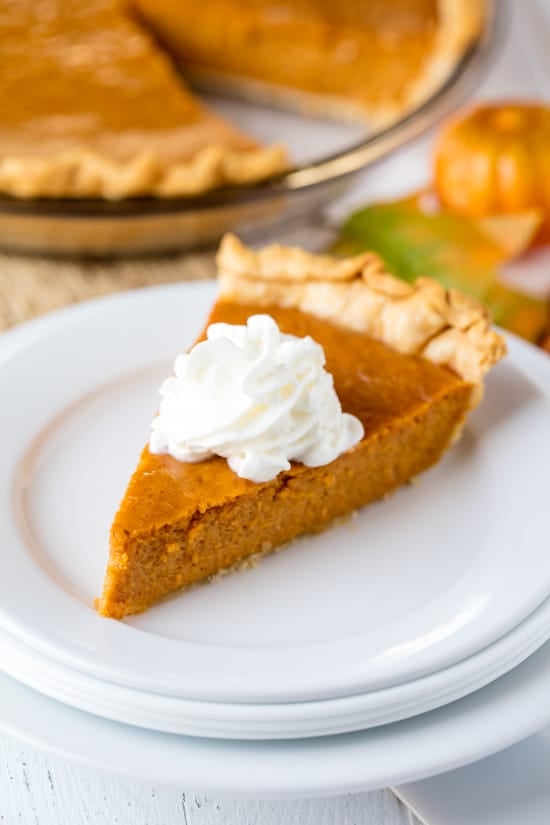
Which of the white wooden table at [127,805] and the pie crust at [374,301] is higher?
the pie crust at [374,301]

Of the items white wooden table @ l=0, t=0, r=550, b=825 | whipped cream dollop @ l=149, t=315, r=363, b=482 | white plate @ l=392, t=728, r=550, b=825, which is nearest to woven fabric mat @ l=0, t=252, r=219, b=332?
whipped cream dollop @ l=149, t=315, r=363, b=482

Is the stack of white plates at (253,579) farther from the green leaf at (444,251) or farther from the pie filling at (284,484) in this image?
the green leaf at (444,251)

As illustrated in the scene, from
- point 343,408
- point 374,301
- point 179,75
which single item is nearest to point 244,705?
point 343,408

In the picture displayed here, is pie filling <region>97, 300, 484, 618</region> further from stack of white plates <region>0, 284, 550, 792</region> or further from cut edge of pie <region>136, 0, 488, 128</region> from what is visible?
cut edge of pie <region>136, 0, 488, 128</region>

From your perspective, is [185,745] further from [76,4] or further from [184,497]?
[76,4]

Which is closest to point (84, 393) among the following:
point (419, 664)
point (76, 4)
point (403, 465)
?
point (403, 465)

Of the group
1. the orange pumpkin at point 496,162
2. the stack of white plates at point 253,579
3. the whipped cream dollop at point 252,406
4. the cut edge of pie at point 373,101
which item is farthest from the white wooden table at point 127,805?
the cut edge of pie at point 373,101

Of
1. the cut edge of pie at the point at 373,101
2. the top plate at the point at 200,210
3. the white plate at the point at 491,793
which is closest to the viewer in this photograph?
the white plate at the point at 491,793

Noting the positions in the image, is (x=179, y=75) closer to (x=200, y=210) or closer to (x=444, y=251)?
(x=200, y=210)
